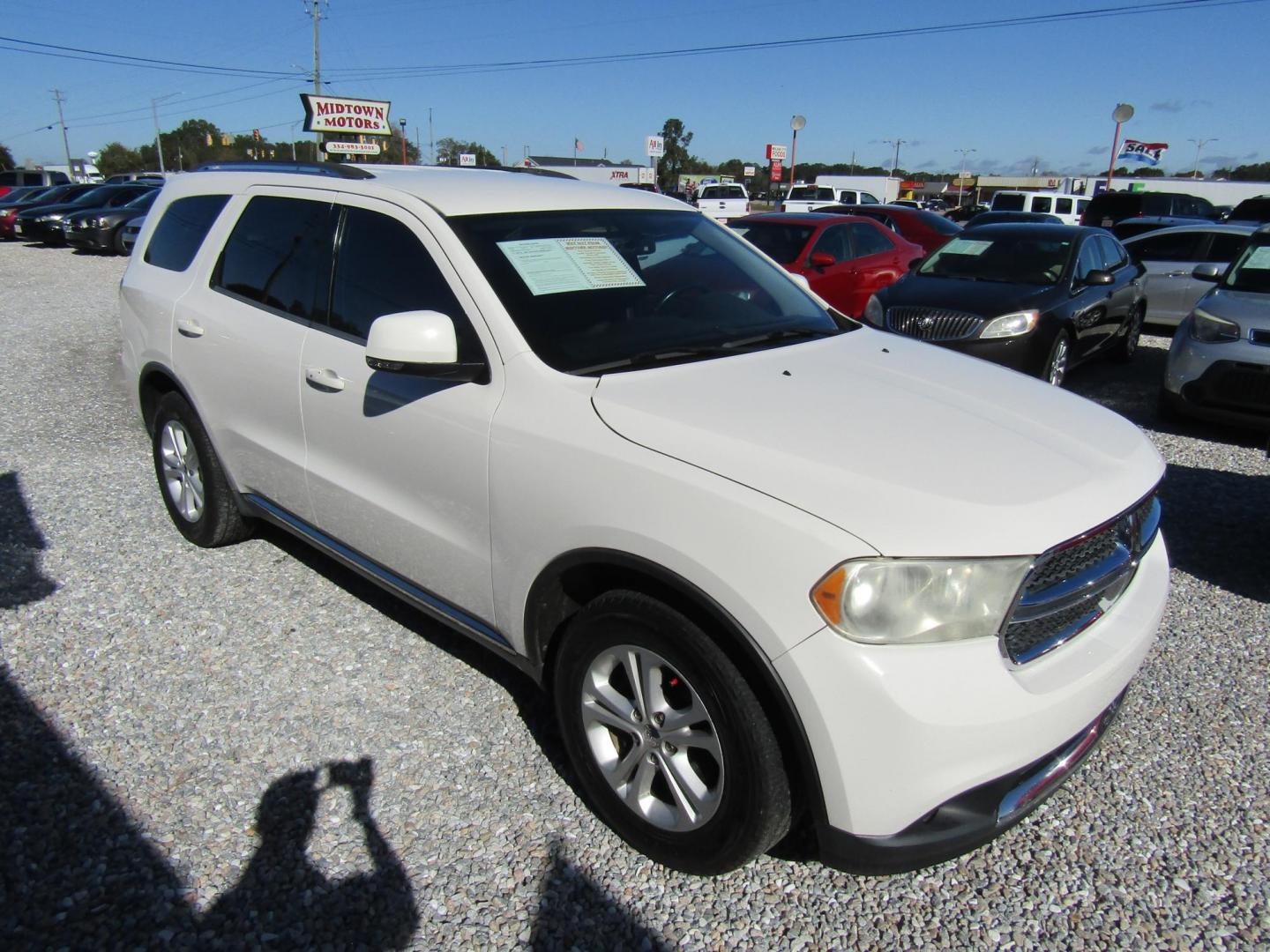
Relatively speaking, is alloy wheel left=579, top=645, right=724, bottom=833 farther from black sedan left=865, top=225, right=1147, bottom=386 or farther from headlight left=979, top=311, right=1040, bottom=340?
headlight left=979, top=311, right=1040, bottom=340

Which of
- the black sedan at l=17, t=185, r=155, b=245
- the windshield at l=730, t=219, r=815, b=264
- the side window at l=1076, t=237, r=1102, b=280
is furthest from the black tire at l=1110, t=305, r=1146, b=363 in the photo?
the black sedan at l=17, t=185, r=155, b=245

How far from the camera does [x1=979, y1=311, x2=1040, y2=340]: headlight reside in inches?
286

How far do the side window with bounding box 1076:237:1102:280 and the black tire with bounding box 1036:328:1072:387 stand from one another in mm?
701

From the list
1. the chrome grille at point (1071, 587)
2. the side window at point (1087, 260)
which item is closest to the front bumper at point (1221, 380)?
the side window at point (1087, 260)

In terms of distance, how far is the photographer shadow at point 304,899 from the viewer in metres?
2.18

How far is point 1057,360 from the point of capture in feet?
24.9

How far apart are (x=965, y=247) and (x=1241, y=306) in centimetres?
272

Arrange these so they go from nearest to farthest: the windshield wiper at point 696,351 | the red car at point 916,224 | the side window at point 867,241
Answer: the windshield wiper at point 696,351 < the side window at point 867,241 < the red car at point 916,224

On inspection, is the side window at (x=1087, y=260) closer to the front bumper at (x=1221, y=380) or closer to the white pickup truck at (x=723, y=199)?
the front bumper at (x=1221, y=380)

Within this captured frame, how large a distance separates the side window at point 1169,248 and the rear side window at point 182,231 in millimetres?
10683

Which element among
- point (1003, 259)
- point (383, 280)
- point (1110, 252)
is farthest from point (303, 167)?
point (1110, 252)

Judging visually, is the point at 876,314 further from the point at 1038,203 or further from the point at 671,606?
the point at 1038,203

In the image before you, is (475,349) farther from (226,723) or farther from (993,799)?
(993,799)

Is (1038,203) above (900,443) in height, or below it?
above
